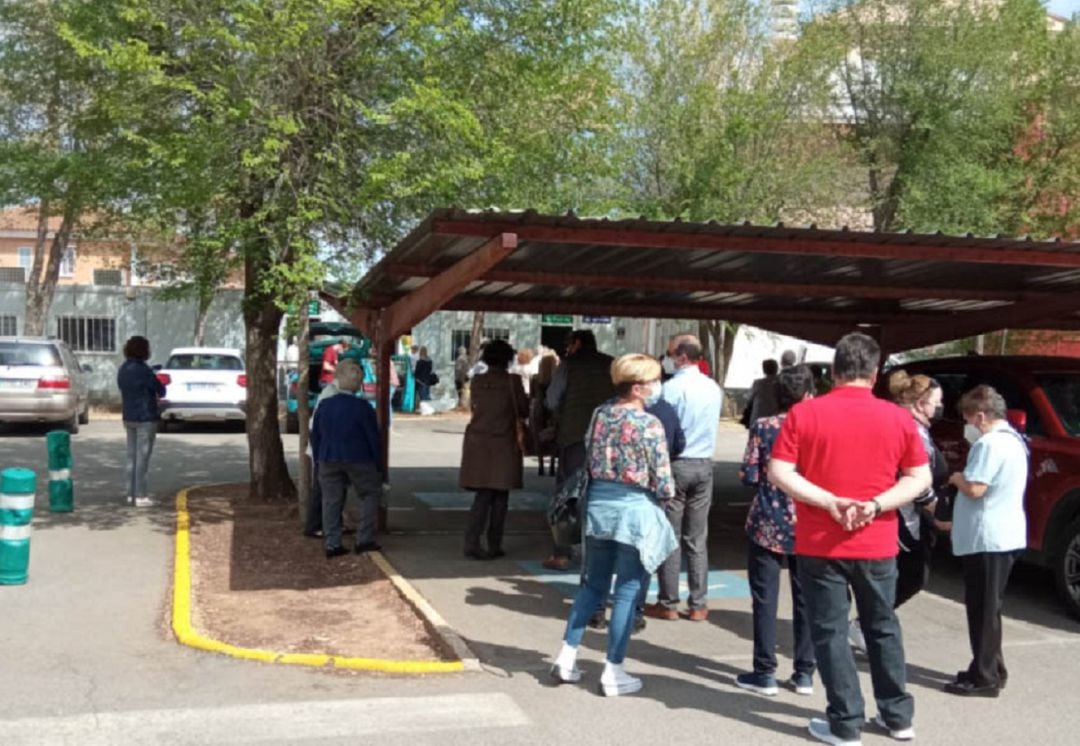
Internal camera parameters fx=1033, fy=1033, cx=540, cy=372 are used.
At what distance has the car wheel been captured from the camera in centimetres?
716

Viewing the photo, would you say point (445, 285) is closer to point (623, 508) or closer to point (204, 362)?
point (623, 508)

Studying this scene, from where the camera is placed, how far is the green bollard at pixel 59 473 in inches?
419

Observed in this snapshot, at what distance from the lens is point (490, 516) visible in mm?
8922

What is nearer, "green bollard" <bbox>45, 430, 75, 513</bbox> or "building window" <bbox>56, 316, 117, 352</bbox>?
"green bollard" <bbox>45, 430, 75, 513</bbox>

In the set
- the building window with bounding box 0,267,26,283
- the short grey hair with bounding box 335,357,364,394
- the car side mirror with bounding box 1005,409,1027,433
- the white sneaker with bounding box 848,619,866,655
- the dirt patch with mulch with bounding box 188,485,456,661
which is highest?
the building window with bounding box 0,267,26,283

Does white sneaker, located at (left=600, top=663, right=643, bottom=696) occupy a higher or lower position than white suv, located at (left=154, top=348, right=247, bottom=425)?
lower

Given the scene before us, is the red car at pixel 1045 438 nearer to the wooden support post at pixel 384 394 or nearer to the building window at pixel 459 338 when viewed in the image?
the wooden support post at pixel 384 394

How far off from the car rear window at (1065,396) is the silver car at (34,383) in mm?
15835

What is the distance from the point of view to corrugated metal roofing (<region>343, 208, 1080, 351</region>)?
6758mm

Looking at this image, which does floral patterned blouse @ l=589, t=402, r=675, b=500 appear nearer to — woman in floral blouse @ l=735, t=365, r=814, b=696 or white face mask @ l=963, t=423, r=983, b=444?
woman in floral blouse @ l=735, t=365, r=814, b=696

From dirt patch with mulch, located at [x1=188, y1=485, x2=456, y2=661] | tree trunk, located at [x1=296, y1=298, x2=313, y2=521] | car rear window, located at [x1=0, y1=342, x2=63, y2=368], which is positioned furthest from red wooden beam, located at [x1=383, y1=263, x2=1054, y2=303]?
car rear window, located at [x1=0, y1=342, x2=63, y2=368]

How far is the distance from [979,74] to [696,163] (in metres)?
6.43

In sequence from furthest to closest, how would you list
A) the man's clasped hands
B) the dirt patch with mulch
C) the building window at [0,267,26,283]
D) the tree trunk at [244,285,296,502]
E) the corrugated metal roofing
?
the building window at [0,267,26,283]
the tree trunk at [244,285,296,502]
the corrugated metal roofing
the dirt patch with mulch
the man's clasped hands

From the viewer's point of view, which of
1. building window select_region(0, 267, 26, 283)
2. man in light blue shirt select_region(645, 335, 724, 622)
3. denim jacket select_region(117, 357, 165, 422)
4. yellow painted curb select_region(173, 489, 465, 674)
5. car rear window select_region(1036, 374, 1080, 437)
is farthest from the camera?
building window select_region(0, 267, 26, 283)
